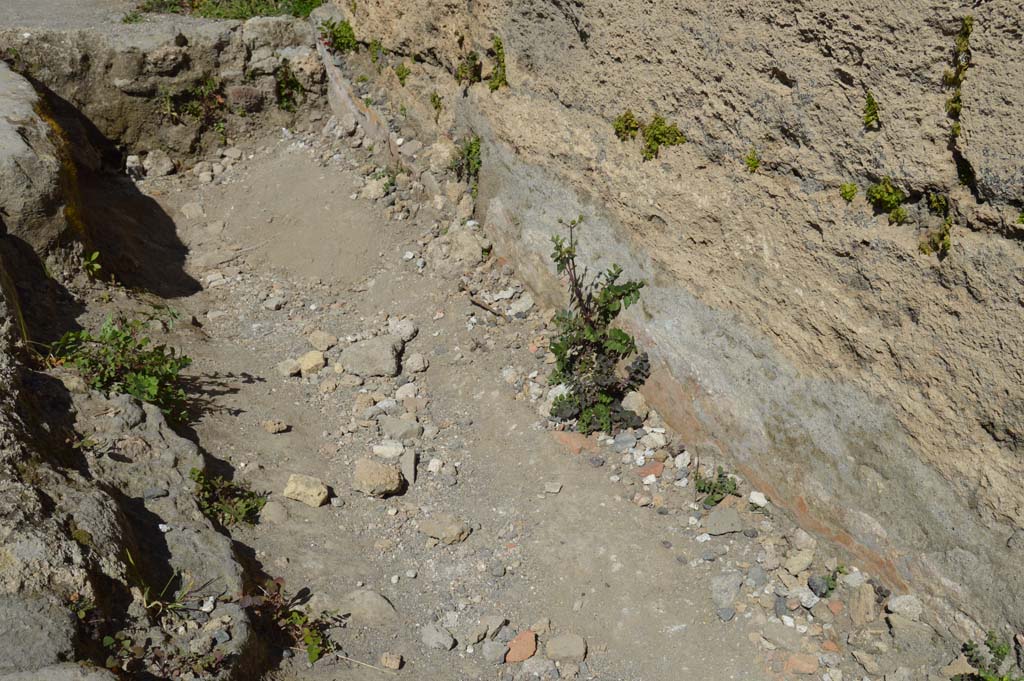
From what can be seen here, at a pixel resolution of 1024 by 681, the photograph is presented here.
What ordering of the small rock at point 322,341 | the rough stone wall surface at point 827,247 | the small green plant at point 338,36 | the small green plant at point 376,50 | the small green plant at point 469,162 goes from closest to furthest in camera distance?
1. the rough stone wall surface at point 827,247
2. the small rock at point 322,341
3. the small green plant at point 469,162
4. the small green plant at point 376,50
5. the small green plant at point 338,36

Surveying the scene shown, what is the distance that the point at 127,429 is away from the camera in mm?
3992

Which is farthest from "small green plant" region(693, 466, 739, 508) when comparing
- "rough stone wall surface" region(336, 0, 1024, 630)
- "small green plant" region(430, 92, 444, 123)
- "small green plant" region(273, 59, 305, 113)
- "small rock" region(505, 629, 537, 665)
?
"small green plant" region(273, 59, 305, 113)

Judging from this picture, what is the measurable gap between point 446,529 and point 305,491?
745 millimetres

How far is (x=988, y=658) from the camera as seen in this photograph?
3385mm

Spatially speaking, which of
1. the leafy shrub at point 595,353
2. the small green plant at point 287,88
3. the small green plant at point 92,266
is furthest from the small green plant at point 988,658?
the small green plant at point 287,88

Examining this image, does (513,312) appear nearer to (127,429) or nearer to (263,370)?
(263,370)

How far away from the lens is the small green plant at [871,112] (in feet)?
11.2

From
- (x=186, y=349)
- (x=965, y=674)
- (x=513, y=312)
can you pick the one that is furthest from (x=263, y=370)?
(x=965, y=674)

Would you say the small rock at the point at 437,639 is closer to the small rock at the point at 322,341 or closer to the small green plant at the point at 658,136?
the small rock at the point at 322,341

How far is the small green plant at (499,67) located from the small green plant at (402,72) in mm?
1278

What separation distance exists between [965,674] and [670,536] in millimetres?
1379

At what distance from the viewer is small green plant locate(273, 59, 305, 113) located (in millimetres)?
7496

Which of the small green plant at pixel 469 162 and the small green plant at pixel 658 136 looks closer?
the small green plant at pixel 658 136

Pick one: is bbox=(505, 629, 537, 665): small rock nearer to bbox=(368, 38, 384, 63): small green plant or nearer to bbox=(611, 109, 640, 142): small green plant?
bbox=(611, 109, 640, 142): small green plant
